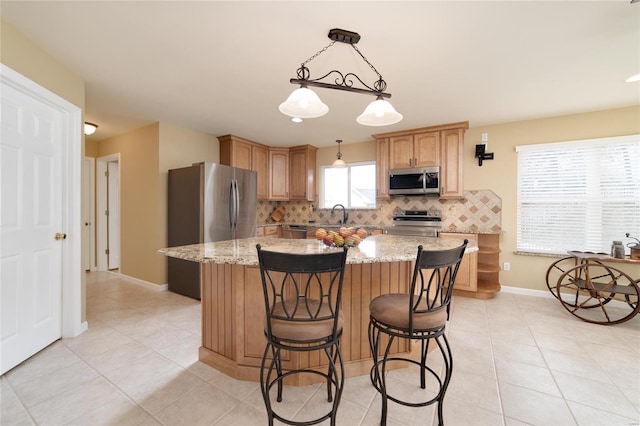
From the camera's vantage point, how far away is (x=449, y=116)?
361 cm

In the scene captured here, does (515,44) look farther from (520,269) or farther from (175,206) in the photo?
(175,206)

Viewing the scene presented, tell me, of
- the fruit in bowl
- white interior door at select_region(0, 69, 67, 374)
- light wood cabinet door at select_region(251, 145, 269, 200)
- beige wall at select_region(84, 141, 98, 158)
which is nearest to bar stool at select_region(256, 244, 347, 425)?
the fruit in bowl

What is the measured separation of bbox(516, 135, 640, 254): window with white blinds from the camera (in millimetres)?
3230

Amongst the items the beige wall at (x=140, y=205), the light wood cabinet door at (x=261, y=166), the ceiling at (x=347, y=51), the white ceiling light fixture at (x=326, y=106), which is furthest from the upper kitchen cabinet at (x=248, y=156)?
the white ceiling light fixture at (x=326, y=106)

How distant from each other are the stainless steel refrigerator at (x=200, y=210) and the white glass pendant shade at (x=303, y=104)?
2.13 m

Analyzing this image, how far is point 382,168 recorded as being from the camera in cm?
444

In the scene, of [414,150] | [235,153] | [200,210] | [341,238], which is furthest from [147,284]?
[414,150]

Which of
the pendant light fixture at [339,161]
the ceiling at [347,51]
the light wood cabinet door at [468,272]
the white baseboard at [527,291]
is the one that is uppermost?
the ceiling at [347,51]

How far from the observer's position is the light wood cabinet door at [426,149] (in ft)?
13.2

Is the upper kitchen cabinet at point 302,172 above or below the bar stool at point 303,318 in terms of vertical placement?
above

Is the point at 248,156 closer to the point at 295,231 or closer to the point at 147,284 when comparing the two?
the point at 295,231

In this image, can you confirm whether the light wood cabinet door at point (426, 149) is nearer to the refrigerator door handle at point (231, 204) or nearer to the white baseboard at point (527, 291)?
the white baseboard at point (527, 291)

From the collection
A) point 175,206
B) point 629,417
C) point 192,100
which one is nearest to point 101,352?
point 175,206

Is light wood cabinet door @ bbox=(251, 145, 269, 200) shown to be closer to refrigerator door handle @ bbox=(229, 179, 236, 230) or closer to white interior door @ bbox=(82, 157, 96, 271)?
refrigerator door handle @ bbox=(229, 179, 236, 230)
